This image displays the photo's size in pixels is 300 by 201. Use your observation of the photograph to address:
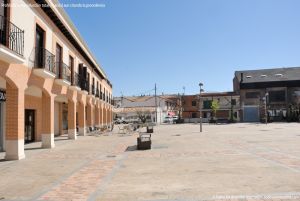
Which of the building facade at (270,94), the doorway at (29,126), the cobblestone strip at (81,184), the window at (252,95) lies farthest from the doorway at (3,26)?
the window at (252,95)

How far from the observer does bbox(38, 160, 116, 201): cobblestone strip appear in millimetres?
7051

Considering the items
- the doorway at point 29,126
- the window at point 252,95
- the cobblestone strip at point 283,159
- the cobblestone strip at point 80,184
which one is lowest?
the cobblestone strip at point 80,184

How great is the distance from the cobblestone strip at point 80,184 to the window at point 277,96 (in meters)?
57.7

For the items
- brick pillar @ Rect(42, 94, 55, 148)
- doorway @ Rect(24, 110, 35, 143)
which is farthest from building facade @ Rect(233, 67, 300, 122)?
brick pillar @ Rect(42, 94, 55, 148)

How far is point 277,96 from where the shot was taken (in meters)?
63.2

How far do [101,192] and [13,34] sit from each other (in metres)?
8.07

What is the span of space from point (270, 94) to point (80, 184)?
60.8 metres

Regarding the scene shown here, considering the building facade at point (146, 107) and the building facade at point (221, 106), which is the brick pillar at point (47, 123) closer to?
the building facade at point (146, 107)

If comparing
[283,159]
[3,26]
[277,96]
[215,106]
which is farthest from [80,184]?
[215,106]

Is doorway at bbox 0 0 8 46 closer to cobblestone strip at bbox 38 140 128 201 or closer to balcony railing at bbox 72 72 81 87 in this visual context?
cobblestone strip at bbox 38 140 128 201

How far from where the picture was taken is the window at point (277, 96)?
62838mm

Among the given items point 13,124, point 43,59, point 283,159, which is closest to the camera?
point 283,159

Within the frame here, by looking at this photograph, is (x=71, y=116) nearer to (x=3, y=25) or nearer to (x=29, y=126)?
(x=29, y=126)

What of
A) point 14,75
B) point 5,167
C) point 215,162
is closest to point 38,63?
point 14,75
